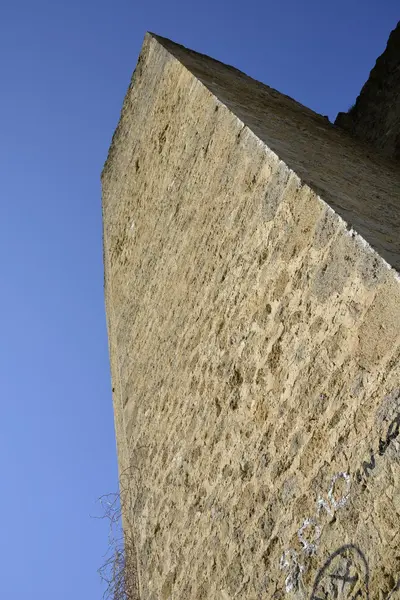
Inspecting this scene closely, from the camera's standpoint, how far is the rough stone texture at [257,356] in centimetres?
201

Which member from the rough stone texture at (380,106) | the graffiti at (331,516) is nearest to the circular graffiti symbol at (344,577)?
the graffiti at (331,516)

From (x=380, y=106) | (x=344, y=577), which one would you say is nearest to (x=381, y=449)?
(x=344, y=577)

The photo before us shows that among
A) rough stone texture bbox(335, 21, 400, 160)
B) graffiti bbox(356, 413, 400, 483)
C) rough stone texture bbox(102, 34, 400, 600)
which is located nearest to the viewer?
graffiti bbox(356, 413, 400, 483)

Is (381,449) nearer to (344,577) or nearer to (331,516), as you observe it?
(331,516)

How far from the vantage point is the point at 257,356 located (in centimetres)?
269

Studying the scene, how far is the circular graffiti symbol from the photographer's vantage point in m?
1.89

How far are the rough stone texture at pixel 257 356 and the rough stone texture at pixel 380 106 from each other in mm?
1069

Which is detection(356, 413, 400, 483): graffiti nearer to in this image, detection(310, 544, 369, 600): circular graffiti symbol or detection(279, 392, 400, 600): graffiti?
detection(279, 392, 400, 600): graffiti

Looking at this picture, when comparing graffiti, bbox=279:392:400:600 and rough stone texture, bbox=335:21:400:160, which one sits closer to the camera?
graffiti, bbox=279:392:400:600

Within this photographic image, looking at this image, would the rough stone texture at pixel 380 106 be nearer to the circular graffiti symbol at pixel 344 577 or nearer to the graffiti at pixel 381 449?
the graffiti at pixel 381 449

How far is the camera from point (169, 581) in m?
3.15

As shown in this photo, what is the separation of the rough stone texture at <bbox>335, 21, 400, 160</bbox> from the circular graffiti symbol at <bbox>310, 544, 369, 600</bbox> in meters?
4.32

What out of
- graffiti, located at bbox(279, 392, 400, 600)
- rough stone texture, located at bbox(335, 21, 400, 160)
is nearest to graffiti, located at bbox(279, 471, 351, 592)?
graffiti, located at bbox(279, 392, 400, 600)

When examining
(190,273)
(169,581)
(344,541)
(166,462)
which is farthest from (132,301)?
(344,541)
